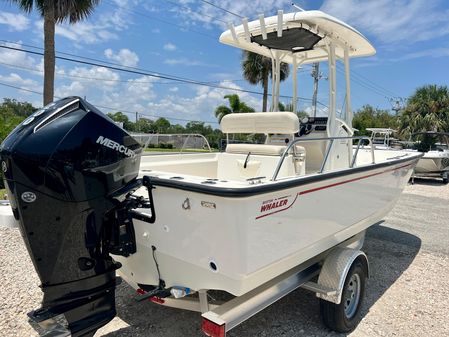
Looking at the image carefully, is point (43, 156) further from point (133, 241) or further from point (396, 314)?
point (396, 314)

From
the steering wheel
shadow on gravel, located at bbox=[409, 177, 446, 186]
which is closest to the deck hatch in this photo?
the steering wheel

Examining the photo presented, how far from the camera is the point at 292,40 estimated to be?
15.0 ft

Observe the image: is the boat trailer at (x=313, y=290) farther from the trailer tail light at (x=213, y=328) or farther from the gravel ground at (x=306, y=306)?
the gravel ground at (x=306, y=306)

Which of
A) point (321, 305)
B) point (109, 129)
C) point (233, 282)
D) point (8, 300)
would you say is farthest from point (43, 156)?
point (321, 305)

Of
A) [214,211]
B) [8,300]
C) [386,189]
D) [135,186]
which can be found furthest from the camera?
[386,189]

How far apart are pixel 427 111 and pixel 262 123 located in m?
24.3

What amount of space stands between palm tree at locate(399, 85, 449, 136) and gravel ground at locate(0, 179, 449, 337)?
20793 millimetres

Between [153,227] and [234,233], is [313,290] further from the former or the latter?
[153,227]

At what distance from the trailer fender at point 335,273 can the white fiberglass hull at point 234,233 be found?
0.20m

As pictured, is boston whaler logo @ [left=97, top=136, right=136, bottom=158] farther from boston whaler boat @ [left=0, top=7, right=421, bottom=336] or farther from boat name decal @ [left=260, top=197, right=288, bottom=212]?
boat name decal @ [left=260, top=197, right=288, bottom=212]

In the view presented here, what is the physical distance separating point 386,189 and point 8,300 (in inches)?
171

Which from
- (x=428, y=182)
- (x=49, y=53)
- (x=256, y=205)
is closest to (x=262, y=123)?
(x=256, y=205)

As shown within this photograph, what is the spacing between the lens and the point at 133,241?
2.54 metres

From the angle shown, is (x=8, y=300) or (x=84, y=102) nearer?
(x=84, y=102)
